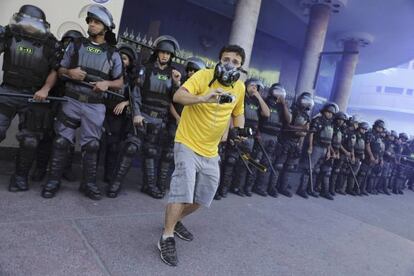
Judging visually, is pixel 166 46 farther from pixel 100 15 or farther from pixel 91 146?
pixel 91 146

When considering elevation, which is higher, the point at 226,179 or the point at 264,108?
the point at 264,108

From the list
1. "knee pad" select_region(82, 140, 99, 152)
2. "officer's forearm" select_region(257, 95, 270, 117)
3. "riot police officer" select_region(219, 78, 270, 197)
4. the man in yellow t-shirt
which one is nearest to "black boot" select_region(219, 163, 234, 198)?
"riot police officer" select_region(219, 78, 270, 197)

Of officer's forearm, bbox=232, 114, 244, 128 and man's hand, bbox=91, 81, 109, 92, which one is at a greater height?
man's hand, bbox=91, 81, 109, 92

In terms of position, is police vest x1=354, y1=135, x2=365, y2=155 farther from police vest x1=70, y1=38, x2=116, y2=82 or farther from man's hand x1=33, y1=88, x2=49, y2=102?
man's hand x1=33, y1=88, x2=49, y2=102

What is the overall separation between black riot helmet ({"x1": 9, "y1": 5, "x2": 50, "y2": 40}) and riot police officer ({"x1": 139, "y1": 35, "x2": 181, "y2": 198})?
1.20 m

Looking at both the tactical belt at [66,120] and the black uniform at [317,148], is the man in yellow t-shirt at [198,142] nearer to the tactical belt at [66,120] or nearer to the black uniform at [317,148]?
the tactical belt at [66,120]

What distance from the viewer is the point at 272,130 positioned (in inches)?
230

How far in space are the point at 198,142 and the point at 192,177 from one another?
29 centimetres

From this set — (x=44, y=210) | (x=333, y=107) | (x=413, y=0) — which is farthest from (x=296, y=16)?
(x=44, y=210)

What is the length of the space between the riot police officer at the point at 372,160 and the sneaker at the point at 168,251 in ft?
22.8

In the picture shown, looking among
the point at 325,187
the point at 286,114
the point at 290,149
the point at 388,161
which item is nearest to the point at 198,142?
the point at 286,114

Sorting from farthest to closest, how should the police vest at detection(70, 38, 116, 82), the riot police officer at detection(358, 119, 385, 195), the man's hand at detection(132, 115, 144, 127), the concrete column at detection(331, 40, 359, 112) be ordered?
the concrete column at detection(331, 40, 359, 112) → the riot police officer at detection(358, 119, 385, 195) → the man's hand at detection(132, 115, 144, 127) → the police vest at detection(70, 38, 116, 82)

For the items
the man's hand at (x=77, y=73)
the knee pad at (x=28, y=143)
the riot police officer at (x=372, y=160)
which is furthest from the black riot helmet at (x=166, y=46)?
the riot police officer at (x=372, y=160)

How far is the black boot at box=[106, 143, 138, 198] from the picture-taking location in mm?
4057
